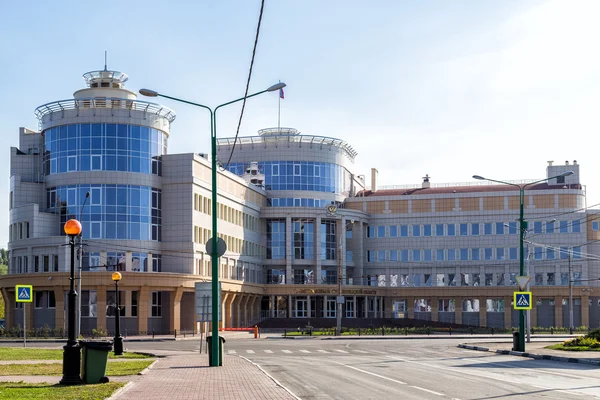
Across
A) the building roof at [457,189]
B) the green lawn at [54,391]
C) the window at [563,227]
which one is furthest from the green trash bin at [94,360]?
the window at [563,227]

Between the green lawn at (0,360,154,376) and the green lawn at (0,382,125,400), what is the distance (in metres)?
4.01

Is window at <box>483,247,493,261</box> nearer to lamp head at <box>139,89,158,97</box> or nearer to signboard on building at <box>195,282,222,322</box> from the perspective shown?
signboard on building at <box>195,282,222,322</box>

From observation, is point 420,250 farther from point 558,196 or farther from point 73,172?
point 73,172

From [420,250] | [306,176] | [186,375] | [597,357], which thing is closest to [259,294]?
[306,176]

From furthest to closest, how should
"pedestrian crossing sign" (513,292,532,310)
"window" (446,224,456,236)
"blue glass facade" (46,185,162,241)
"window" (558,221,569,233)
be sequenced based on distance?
"window" (446,224,456,236) < "window" (558,221,569,233) < "blue glass facade" (46,185,162,241) < "pedestrian crossing sign" (513,292,532,310)

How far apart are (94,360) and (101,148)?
49.6 m

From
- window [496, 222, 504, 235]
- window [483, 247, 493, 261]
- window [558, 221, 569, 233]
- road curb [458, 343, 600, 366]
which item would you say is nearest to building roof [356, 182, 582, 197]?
window [496, 222, 504, 235]

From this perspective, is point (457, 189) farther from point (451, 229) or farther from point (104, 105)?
point (104, 105)

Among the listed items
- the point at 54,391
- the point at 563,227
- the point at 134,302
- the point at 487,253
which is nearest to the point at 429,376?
the point at 54,391

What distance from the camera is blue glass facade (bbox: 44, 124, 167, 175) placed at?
68.8m

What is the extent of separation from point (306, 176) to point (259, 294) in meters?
14.4

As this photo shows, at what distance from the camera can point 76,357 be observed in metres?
21.0

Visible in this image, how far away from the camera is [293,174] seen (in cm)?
9525

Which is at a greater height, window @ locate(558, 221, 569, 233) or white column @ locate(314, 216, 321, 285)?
A: window @ locate(558, 221, 569, 233)
